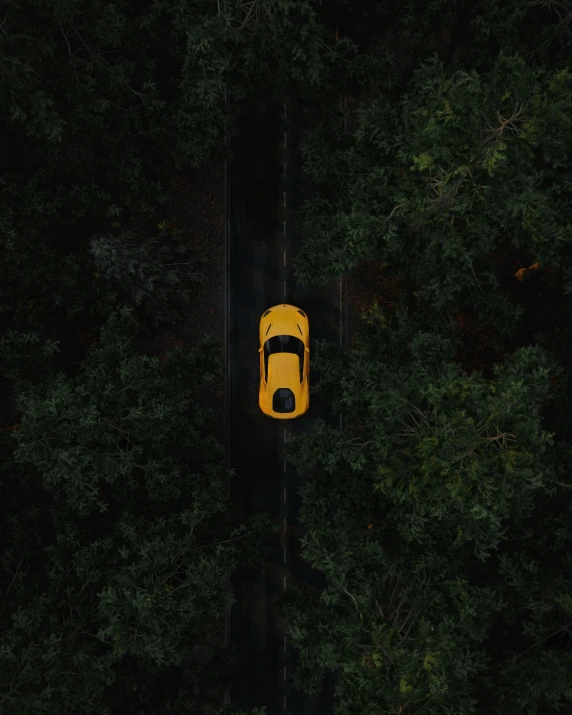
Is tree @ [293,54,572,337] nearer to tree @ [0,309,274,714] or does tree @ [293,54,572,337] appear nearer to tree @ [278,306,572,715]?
tree @ [278,306,572,715]

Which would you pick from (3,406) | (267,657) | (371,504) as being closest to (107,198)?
(3,406)

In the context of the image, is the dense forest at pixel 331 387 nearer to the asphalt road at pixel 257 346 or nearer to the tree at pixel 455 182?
the tree at pixel 455 182

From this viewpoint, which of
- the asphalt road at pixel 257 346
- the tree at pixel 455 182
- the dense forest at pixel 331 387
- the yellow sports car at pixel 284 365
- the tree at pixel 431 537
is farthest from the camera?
the asphalt road at pixel 257 346

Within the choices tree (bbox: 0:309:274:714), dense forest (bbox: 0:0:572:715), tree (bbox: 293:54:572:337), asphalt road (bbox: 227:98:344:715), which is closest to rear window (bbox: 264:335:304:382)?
asphalt road (bbox: 227:98:344:715)

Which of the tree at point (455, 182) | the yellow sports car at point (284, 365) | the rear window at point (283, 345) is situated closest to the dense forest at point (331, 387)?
the tree at point (455, 182)

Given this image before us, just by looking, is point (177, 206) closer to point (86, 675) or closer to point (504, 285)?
point (504, 285)

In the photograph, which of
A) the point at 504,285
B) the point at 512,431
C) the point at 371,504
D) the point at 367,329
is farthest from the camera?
the point at 504,285
